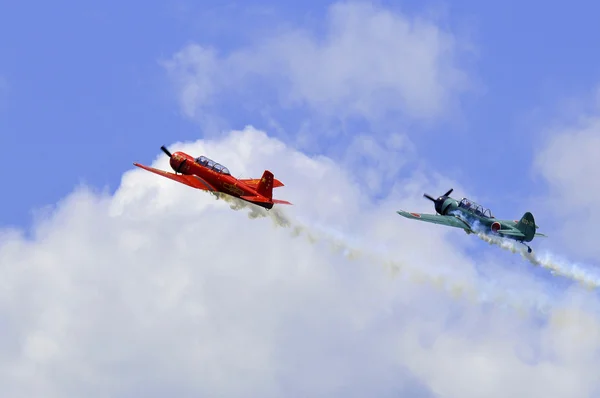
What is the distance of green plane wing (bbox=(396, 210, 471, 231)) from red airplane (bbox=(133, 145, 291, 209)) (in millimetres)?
12702

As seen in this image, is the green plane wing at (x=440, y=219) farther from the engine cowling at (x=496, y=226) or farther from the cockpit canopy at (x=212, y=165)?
the cockpit canopy at (x=212, y=165)

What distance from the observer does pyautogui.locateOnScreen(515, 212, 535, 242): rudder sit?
3784 inches

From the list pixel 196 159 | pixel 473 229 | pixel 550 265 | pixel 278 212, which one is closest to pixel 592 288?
pixel 550 265

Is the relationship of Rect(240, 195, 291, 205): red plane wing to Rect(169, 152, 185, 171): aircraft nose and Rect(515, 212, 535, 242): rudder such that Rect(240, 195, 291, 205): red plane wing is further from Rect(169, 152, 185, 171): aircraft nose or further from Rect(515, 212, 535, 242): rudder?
Rect(515, 212, 535, 242): rudder

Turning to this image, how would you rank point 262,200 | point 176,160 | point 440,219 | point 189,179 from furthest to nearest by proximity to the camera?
point 440,219 → point 176,160 → point 189,179 → point 262,200

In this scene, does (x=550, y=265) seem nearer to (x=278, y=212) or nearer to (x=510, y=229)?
(x=510, y=229)

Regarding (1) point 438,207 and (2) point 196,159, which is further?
(1) point 438,207

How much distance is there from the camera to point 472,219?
100312 millimetres

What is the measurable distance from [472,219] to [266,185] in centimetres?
1882

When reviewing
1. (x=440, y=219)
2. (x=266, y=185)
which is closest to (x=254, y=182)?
(x=266, y=185)

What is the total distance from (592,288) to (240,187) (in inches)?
1117

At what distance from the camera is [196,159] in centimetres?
9575

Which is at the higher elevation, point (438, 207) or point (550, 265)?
point (438, 207)

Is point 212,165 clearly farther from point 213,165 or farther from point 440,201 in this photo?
point 440,201
